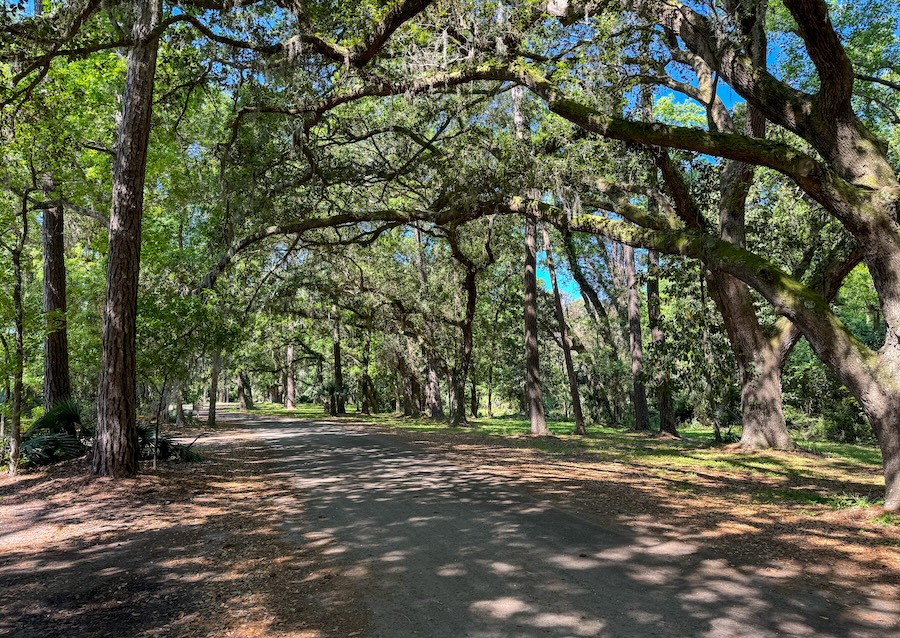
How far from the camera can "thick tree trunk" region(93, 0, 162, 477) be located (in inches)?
344

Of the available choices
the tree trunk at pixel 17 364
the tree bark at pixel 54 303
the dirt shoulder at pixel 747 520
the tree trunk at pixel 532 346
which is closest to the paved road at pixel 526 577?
the dirt shoulder at pixel 747 520

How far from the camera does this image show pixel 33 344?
11234mm

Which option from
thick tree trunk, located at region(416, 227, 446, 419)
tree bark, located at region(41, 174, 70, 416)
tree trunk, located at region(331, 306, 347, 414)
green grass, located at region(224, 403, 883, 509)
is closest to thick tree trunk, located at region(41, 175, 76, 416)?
tree bark, located at region(41, 174, 70, 416)

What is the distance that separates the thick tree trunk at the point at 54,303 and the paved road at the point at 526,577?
810 centimetres

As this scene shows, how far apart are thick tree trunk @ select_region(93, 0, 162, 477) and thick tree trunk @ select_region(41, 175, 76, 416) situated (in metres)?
4.25

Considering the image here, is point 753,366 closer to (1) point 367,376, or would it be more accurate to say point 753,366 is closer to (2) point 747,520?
(2) point 747,520

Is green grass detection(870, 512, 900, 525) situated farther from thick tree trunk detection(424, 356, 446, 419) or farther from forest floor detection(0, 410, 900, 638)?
thick tree trunk detection(424, 356, 446, 419)

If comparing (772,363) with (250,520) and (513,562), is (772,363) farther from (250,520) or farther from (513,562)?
(250,520)

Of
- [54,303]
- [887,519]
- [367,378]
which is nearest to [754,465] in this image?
[887,519]

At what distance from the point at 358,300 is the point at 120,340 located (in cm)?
1668

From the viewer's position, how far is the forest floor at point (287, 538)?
3.88m

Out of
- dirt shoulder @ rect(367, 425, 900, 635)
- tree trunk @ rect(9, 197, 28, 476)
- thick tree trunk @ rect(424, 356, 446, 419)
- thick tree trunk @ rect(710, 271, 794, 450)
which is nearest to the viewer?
dirt shoulder @ rect(367, 425, 900, 635)

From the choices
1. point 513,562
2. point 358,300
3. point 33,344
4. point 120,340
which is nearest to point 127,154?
point 120,340

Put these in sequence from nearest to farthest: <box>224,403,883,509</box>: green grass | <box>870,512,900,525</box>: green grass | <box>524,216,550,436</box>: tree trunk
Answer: <box>870,512,900,525</box>: green grass
<box>224,403,883,509</box>: green grass
<box>524,216,550,436</box>: tree trunk
